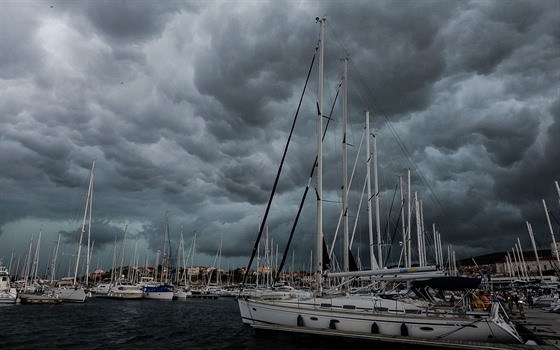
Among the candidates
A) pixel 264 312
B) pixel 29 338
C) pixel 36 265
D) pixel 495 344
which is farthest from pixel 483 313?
pixel 36 265

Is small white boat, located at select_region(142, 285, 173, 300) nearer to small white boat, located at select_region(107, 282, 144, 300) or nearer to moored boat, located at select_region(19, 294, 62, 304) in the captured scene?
small white boat, located at select_region(107, 282, 144, 300)

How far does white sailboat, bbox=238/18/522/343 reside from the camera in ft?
58.7

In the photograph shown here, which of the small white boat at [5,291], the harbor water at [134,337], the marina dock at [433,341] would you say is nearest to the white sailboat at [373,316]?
the marina dock at [433,341]

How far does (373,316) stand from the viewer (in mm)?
19875

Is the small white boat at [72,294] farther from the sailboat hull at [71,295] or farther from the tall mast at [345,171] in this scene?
the tall mast at [345,171]

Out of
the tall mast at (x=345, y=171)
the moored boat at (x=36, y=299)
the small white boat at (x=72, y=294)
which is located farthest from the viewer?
the small white boat at (x=72, y=294)

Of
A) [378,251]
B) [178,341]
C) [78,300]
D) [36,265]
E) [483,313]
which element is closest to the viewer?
[483,313]

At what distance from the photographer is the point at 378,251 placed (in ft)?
113

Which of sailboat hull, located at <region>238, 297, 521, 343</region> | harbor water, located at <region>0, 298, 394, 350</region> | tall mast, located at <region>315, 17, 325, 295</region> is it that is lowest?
harbor water, located at <region>0, 298, 394, 350</region>

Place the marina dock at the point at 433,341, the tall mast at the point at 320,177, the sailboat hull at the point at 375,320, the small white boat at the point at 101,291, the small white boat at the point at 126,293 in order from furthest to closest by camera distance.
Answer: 1. the small white boat at the point at 101,291
2. the small white boat at the point at 126,293
3. the tall mast at the point at 320,177
4. the sailboat hull at the point at 375,320
5. the marina dock at the point at 433,341

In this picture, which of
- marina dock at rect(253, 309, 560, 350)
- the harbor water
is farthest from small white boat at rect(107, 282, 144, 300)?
marina dock at rect(253, 309, 560, 350)

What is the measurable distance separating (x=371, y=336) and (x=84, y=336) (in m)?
20.5

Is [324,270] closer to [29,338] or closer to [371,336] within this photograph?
[371,336]

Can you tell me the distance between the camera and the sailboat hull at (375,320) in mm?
17828
